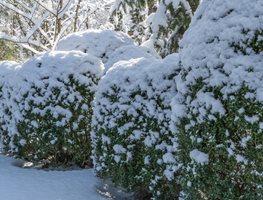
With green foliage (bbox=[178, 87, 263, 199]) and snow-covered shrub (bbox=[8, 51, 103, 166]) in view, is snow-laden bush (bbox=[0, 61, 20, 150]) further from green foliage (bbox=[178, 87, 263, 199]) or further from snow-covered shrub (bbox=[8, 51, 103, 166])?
green foliage (bbox=[178, 87, 263, 199])

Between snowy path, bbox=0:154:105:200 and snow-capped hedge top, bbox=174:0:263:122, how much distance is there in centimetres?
204

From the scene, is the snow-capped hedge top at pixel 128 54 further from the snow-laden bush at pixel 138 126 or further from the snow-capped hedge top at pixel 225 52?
the snow-capped hedge top at pixel 225 52

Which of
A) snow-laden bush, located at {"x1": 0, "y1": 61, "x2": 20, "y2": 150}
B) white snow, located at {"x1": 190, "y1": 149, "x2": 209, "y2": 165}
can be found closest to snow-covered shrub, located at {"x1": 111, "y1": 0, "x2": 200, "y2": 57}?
snow-laden bush, located at {"x1": 0, "y1": 61, "x2": 20, "y2": 150}

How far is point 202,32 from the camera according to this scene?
11.2 feet

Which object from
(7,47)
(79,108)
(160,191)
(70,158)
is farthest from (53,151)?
(7,47)

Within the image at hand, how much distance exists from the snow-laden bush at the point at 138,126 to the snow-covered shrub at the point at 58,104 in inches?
34.2

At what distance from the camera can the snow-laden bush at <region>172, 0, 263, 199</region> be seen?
9.75ft

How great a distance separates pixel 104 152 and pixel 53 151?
149 centimetres

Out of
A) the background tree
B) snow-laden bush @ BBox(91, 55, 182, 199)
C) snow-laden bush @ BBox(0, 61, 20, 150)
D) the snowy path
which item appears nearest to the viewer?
snow-laden bush @ BBox(91, 55, 182, 199)

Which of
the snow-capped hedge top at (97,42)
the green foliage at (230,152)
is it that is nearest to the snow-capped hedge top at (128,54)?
the snow-capped hedge top at (97,42)

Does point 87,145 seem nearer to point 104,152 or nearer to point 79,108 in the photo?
point 79,108

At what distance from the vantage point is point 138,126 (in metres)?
4.32

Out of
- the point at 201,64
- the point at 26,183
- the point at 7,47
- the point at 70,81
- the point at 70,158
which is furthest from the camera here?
the point at 7,47

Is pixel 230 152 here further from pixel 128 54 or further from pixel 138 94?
pixel 128 54
